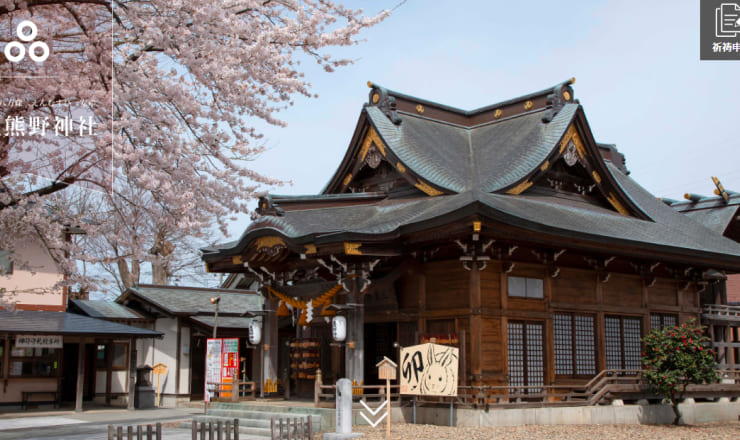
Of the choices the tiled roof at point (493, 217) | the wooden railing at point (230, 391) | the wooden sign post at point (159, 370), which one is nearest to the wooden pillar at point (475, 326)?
the tiled roof at point (493, 217)

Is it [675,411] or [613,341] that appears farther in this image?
[613,341]

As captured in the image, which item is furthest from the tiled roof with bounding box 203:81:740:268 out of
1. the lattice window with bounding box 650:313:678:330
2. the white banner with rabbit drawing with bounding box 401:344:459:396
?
the white banner with rabbit drawing with bounding box 401:344:459:396

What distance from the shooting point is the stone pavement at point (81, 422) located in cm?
1625

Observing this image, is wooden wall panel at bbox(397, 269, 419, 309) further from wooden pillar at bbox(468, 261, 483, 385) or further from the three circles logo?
the three circles logo

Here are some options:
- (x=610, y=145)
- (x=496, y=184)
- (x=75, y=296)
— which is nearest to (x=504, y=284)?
(x=496, y=184)

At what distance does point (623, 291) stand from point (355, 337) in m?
8.08

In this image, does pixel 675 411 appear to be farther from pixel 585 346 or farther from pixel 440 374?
pixel 440 374

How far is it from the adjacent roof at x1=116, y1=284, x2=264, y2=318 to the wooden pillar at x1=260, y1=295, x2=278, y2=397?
18.6ft

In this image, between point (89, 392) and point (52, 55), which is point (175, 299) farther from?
point (52, 55)

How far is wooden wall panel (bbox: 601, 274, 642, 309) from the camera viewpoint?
64.7 ft

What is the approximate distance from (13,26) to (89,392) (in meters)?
20.7

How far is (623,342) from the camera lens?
19.9 meters

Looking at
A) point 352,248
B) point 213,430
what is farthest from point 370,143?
point 213,430

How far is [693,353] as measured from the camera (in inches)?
710
